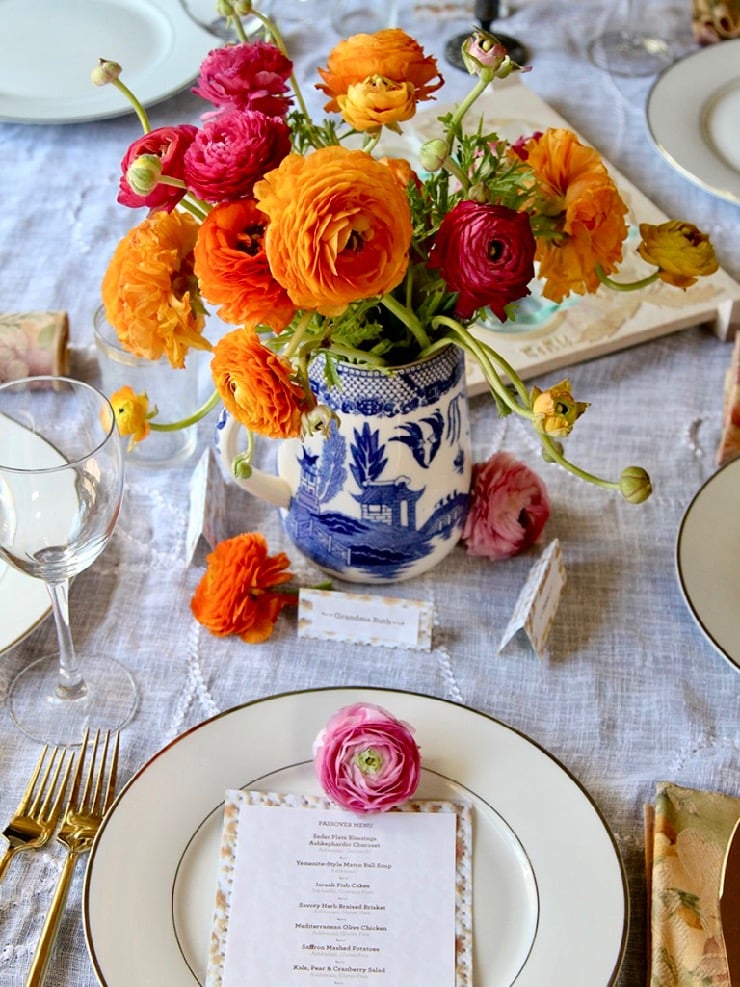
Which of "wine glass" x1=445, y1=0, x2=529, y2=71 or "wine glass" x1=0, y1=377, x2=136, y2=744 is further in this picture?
"wine glass" x1=445, y1=0, x2=529, y2=71

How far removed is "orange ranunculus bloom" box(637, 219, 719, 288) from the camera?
26.9 inches

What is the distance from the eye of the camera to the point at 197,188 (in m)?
0.61

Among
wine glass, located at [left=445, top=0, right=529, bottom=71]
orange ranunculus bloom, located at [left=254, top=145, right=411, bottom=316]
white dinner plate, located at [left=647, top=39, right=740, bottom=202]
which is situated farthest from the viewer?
wine glass, located at [left=445, top=0, right=529, bottom=71]

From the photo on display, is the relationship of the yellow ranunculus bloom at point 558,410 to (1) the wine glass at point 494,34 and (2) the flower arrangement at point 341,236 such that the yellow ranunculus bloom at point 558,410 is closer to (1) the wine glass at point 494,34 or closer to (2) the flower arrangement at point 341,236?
(2) the flower arrangement at point 341,236

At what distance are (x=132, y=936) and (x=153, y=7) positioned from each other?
1.22m

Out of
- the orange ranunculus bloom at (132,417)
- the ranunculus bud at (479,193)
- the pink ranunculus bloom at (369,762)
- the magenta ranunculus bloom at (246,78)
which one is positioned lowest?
the pink ranunculus bloom at (369,762)

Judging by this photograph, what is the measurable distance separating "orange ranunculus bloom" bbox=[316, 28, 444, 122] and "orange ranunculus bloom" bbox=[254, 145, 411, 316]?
0.09 m

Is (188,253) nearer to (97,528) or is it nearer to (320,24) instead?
(97,528)

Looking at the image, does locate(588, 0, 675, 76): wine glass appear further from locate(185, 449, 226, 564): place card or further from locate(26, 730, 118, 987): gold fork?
locate(26, 730, 118, 987): gold fork

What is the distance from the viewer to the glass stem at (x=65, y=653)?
741 mm

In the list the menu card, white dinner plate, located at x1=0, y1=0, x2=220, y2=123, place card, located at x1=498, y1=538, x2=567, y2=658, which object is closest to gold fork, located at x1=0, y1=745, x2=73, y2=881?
the menu card

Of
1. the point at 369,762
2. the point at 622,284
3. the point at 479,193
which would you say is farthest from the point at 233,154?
the point at 369,762

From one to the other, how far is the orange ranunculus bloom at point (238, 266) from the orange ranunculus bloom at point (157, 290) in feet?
0.14

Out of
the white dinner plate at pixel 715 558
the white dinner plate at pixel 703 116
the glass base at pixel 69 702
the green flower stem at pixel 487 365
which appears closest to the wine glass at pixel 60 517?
the glass base at pixel 69 702
